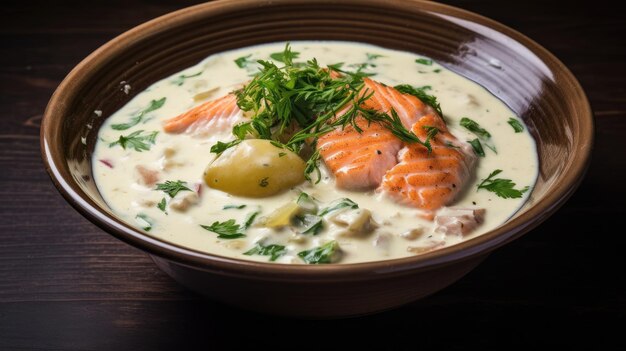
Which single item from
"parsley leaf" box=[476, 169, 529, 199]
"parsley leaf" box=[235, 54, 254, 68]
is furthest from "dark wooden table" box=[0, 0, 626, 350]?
"parsley leaf" box=[235, 54, 254, 68]

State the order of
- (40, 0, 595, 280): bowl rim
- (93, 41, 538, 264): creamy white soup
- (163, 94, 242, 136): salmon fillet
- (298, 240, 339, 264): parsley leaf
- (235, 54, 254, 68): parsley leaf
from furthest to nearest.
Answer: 1. (235, 54, 254, 68): parsley leaf
2. (163, 94, 242, 136): salmon fillet
3. (93, 41, 538, 264): creamy white soup
4. (298, 240, 339, 264): parsley leaf
5. (40, 0, 595, 280): bowl rim

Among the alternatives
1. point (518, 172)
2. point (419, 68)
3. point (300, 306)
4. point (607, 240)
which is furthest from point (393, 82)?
point (300, 306)

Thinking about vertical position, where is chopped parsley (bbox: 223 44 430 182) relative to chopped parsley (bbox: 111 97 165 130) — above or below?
above

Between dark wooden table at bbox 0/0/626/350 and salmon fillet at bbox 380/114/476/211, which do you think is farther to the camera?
salmon fillet at bbox 380/114/476/211

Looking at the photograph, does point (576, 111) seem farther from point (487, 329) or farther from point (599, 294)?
point (487, 329)

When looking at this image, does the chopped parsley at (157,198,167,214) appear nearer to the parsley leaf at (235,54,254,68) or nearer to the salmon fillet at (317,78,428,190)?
the salmon fillet at (317,78,428,190)

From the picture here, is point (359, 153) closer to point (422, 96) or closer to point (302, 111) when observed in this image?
point (302, 111)
